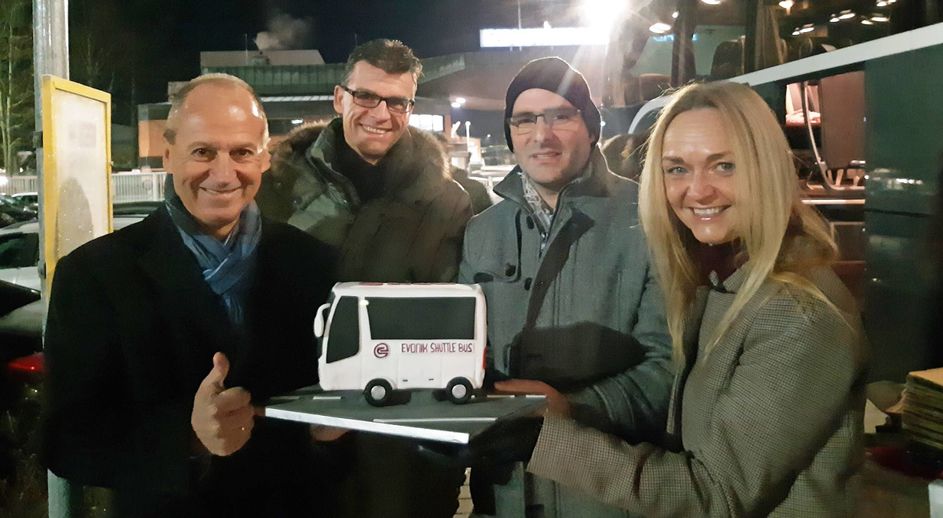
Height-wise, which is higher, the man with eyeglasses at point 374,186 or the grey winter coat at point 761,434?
the man with eyeglasses at point 374,186

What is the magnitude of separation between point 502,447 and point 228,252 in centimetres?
89

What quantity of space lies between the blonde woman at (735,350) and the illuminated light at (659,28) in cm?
295

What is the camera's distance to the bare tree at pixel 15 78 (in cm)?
1295

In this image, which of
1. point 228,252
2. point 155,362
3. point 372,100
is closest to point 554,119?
point 372,100

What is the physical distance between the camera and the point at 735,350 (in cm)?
153

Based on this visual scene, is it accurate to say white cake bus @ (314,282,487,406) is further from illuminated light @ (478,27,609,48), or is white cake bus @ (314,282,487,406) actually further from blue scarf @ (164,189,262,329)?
illuminated light @ (478,27,609,48)

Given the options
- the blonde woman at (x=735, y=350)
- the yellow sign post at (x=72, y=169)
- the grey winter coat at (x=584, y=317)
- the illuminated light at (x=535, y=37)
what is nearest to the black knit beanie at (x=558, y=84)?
the grey winter coat at (x=584, y=317)

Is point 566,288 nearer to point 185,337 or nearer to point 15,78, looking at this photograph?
point 185,337

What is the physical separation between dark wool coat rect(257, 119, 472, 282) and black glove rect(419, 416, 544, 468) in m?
0.71

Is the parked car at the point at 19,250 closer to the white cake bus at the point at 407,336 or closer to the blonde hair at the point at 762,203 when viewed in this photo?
the white cake bus at the point at 407,336

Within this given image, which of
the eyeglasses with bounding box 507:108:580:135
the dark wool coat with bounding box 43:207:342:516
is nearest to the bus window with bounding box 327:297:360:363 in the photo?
the dark wool coat with bounding box 43:207:342:516

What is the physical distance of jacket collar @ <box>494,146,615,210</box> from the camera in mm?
1960

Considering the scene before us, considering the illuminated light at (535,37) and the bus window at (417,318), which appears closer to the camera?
the bus window at (417,318)

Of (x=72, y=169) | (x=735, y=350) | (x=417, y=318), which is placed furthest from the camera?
(x=72, y=169)
